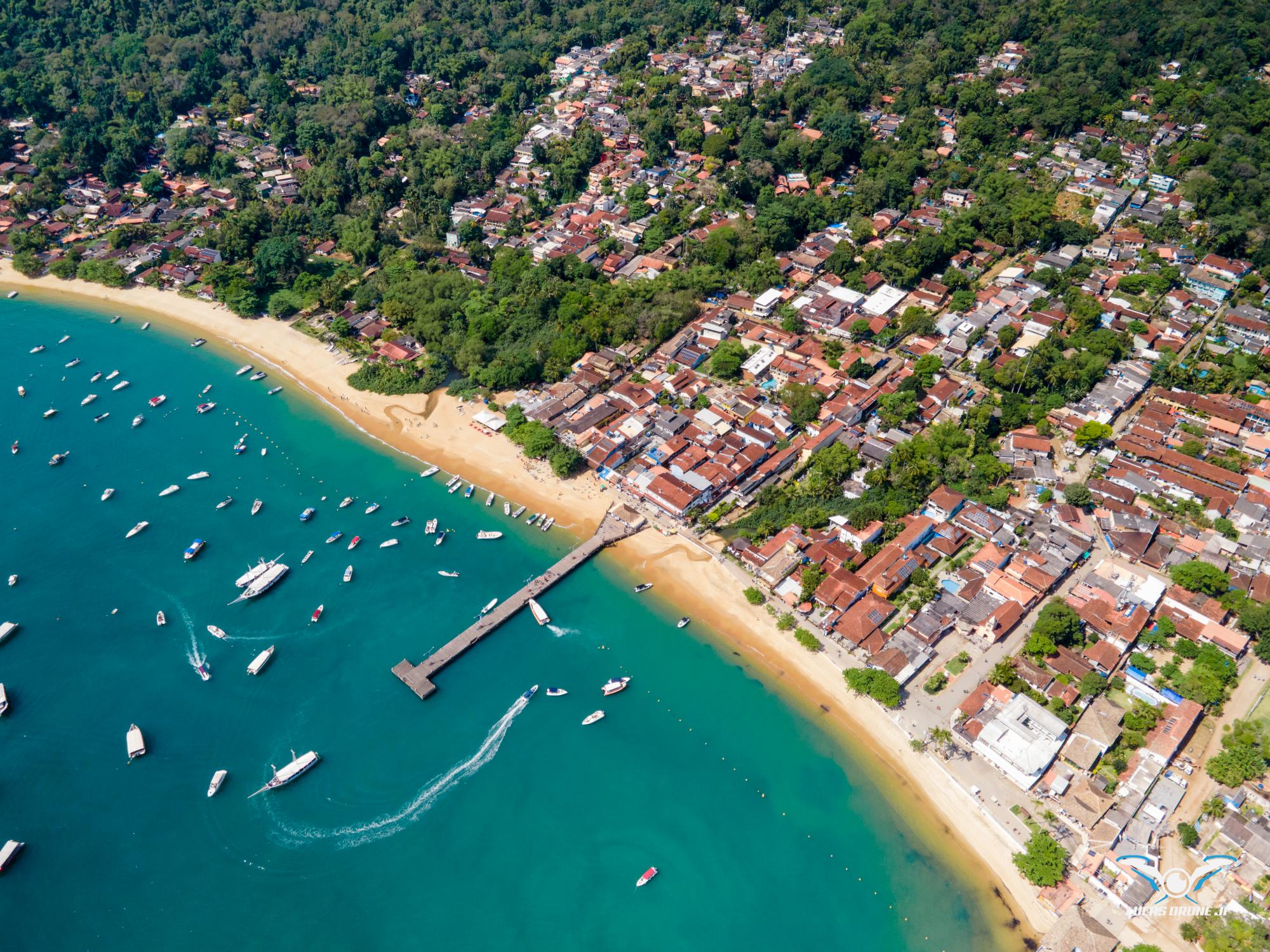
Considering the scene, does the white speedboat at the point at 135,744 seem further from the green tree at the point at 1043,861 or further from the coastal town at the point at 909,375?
the green tree at the point at 1043,861

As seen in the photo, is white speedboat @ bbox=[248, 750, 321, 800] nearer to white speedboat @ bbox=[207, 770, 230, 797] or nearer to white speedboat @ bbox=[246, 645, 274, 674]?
white speedboat @ bbox=[207, 770, 230, 797]

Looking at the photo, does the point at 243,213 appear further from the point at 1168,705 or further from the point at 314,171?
the point at 1168,705

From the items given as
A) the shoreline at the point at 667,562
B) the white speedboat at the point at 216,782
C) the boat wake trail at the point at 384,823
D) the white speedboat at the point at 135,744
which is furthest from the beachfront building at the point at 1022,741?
the white speedboat at the point at 135,744

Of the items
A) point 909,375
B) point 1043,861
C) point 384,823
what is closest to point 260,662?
point 384,823

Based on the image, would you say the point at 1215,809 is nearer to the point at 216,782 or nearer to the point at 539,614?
the point at 539,614

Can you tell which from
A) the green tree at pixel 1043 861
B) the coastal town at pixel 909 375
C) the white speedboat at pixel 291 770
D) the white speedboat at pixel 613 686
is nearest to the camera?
the green tree at pixel 1043 861

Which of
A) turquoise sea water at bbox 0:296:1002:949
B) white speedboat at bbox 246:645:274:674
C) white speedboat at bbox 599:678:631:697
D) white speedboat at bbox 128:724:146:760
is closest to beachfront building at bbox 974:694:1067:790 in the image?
turquoise sea water at bbox 0:296:1002:949
